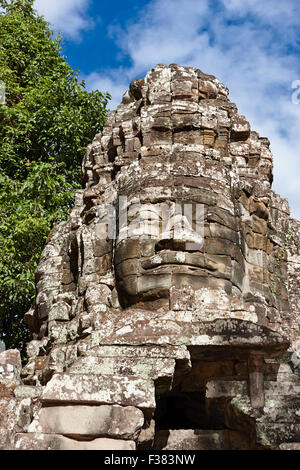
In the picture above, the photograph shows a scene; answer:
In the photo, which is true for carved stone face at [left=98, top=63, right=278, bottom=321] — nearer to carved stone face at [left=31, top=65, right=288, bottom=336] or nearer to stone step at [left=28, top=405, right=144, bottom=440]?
carved stone face at [left=31, top=65, right=288, bottom=336]

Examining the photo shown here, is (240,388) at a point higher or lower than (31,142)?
lower

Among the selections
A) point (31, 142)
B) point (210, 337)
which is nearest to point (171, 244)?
point (210, 337)

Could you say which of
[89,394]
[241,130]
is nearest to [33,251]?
[241,130]

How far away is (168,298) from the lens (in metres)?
5.90

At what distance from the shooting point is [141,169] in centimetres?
694

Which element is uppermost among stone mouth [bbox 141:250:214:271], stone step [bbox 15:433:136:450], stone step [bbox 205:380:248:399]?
stone mouth [bbox 141:250:214:271]

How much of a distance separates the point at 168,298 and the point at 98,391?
1.53 metres

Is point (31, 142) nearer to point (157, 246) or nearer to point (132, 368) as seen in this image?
point (157, 246)

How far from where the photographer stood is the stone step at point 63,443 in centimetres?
439

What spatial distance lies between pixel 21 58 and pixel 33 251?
7.17 meters

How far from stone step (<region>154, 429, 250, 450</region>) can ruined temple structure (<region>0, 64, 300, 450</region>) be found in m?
0.01

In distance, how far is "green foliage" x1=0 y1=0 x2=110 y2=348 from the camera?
12961 millimetres

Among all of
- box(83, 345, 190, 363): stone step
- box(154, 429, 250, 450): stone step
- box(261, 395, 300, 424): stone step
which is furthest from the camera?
box(154, 429, 250, 450): stone step

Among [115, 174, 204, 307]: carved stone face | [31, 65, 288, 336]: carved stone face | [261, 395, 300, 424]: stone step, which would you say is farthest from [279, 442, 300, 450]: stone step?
[115, 174, 204, 307]: carved stone face
